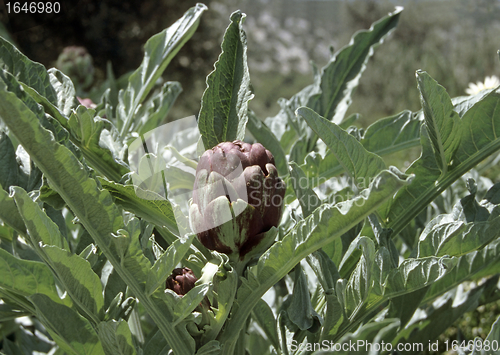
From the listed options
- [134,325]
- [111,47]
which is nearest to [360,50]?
[134,325]

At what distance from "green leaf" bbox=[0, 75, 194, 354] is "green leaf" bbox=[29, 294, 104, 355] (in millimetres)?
61

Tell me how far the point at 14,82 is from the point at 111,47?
3.72 meters

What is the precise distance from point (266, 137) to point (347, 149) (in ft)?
0.65

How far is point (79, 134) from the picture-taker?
42cm

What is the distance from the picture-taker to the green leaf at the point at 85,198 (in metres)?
0.27

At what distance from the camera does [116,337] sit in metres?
0.33

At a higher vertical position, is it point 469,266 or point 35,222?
point 35,222

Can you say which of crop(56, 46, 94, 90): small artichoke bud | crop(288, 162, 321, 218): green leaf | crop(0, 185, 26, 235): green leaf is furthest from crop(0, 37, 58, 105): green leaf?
crop(56, 46, 94, 90): small artichoke bud

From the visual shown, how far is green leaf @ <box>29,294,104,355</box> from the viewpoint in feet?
1.12

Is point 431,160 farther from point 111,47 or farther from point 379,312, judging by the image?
point 111,47

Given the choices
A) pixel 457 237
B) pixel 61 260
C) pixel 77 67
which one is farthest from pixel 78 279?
pixel 77 67

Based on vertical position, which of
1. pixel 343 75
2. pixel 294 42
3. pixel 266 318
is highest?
pixel 294 42

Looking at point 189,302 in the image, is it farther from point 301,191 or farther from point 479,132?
point 479,132

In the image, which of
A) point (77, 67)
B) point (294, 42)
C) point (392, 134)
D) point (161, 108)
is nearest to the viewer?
point (392, 134)
